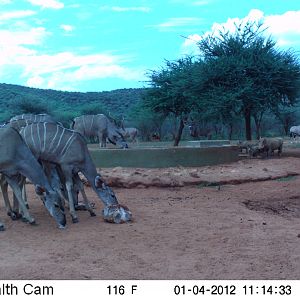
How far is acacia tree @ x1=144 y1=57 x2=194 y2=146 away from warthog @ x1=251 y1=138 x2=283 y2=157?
450 centimetres

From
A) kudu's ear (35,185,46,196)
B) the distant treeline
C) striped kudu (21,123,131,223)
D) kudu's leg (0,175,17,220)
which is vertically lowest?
kudu's leg (0,175,17,220)

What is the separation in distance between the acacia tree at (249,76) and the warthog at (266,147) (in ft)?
6.48

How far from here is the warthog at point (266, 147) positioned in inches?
798

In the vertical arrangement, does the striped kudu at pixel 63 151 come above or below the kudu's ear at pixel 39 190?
above

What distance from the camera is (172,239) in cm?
763

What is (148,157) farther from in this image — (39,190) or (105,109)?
(105,109)

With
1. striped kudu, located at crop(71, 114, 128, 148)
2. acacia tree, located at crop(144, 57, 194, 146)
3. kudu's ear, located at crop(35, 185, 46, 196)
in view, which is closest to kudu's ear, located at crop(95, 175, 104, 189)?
kudu's ear, located at crop(35, 185, 46, 196)

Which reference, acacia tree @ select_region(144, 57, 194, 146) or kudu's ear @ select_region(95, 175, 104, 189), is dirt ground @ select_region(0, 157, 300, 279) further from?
acacia tree @ select_region(144, 57, 194, 146)

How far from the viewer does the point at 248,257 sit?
656cm

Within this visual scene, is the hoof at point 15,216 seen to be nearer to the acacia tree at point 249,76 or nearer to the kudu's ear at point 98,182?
the kudu's ear at point 98,182

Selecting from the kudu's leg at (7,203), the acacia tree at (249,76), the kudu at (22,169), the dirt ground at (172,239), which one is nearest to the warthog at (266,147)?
the acacia tree at (249,76)

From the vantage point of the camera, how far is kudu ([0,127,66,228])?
856 cm

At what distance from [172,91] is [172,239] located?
56.4 ft

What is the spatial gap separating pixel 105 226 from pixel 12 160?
182 centimetres
